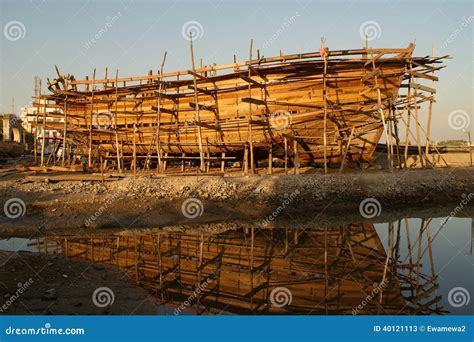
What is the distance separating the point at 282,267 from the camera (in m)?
7.84


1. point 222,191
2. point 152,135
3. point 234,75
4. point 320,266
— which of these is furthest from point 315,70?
point 320,266

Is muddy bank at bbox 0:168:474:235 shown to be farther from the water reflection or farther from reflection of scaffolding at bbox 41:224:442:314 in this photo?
reflection of scaffolding at bbox 41:224:442:314

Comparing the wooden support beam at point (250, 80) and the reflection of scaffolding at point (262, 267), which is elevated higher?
the wooden support beam at point (250, 80)

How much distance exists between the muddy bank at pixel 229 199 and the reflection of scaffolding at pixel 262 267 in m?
1.67

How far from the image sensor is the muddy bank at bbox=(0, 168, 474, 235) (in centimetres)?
1239

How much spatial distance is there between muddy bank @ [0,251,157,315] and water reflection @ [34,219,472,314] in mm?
395

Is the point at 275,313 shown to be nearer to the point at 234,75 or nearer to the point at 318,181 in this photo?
the point at 318,181

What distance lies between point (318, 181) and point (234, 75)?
23.1 ft

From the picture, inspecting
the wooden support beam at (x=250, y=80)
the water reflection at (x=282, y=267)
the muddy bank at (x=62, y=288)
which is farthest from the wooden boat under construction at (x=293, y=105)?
the muddy bank at (x=62, y=288)

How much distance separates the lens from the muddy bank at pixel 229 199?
12.4m

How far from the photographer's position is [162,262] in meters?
8.23

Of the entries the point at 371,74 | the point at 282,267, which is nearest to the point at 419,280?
the point at 282,267

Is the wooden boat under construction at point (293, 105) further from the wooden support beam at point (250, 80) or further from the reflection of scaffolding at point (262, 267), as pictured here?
the reflection of scaffolding at point (262, 267)

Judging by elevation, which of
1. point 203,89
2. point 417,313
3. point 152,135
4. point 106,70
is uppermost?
point 106,70
